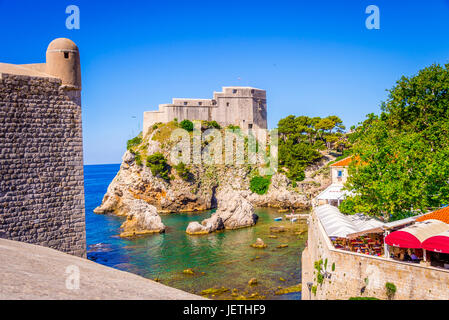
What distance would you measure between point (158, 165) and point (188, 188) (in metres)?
5.40

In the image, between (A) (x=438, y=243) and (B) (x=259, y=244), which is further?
(B) (x=259, y=244)

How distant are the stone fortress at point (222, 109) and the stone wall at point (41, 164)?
47433 millimetres

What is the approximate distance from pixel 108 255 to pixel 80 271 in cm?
2193

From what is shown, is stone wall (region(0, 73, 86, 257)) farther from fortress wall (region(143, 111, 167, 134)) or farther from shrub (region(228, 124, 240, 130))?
shrub (region(228, 124, 240, 130))

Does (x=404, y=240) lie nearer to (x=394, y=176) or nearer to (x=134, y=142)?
(x=394, y=176)

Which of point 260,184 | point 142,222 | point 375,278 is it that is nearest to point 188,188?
point 260,184

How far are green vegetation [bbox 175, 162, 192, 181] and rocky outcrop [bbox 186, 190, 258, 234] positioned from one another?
13.7m

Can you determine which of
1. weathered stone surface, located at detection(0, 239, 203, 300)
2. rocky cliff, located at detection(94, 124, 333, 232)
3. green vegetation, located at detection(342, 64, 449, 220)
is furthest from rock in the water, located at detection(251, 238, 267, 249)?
weathered stone surface, located at detection(0, 239, 203, 300)

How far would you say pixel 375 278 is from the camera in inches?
445

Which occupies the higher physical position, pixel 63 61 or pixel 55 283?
pixel 63 61

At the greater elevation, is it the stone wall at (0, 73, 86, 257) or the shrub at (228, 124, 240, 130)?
the shrub at (228, 124, 240, 130)

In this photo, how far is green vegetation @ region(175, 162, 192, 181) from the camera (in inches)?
2024

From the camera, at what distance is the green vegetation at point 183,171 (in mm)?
51406
